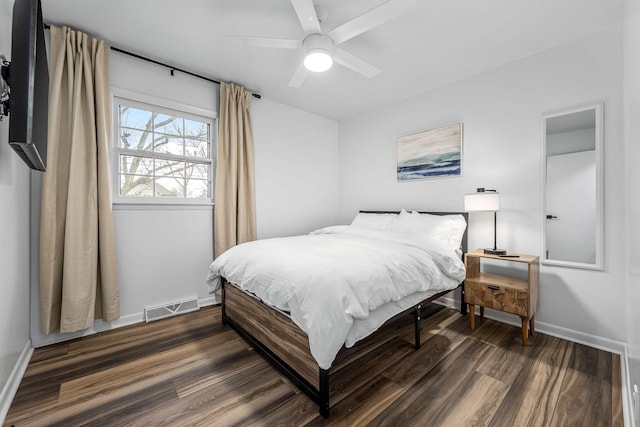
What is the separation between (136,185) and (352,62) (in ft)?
7.92

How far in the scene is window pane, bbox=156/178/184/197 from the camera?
287 centimetres

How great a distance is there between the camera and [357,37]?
2.32 metres

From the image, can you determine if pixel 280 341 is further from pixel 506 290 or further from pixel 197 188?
pixel 197 188

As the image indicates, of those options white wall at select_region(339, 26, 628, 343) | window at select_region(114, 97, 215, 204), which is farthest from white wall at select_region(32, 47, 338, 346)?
white wall at select_region(339, 26, 628, 343)

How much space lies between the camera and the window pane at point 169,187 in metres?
2.87

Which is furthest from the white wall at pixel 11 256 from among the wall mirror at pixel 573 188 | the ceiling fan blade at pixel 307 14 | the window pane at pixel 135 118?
the wall mirror at pixel 573 188

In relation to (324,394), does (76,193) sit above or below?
above

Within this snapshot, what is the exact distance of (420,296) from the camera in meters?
2.03

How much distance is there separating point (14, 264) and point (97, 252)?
0.60 m

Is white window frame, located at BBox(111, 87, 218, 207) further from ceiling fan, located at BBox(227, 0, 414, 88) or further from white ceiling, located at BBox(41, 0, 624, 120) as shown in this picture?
ceiling fan, located at BBox(227, 0, 414, 88)

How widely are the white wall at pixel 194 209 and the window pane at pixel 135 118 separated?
18 cm

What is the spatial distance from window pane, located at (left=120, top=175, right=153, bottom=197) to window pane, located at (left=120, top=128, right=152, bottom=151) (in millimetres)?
300

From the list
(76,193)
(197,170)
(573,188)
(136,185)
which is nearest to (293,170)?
(197,170)

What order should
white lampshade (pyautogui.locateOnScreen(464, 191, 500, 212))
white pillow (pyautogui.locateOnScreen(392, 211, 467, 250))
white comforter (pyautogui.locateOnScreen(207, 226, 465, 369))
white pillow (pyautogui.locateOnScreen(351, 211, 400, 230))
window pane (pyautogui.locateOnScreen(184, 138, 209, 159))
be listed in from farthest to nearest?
white pillow (pyautogui.locateOnScreen(351, 211, 400, 230)), window pane (pyautogui.locateOnScreen(184, 138, 209, 159)), white pillow (pyautogui.locateOnScreen(392, 211, 467, 250)), white lampshade (pyautogui.locateOnScreen(464, 191, 500, 212)), white comforter (pyautogui.locateOnScreen(207, 226, 465, 369))
